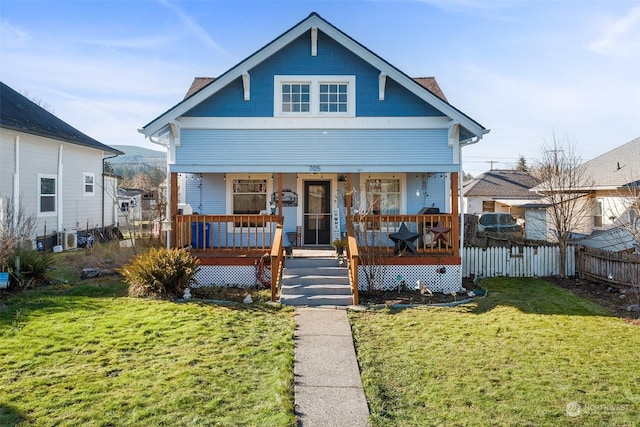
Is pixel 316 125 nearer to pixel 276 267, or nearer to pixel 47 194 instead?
pixel 276 267

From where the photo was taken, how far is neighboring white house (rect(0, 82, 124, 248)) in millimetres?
14547

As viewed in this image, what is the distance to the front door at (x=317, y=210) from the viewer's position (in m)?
13.3

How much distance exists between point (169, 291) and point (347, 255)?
433 cm

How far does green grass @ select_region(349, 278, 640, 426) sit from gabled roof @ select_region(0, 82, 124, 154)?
1462cm

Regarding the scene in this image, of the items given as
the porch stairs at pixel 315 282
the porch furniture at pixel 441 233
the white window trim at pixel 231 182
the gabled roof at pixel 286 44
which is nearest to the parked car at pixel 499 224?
the gabled roof at pixel 286 44

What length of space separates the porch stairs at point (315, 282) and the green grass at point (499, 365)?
1066 millimetres

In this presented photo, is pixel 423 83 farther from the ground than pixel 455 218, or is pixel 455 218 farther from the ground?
pixel 423 83

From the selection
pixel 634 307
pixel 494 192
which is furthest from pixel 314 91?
pixel 494 192

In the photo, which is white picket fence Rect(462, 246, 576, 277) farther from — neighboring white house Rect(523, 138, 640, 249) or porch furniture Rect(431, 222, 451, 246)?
neighboring white house Rect(523, 138, 640, 249)

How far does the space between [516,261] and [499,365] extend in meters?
7.90

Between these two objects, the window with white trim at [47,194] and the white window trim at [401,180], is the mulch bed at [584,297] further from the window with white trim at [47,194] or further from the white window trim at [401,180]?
the window with white trim at [47,194]

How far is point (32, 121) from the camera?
52.5 feet

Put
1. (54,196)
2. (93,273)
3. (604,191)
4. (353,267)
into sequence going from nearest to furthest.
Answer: (353,267) → (93,273) → (54,196) → (604,191)

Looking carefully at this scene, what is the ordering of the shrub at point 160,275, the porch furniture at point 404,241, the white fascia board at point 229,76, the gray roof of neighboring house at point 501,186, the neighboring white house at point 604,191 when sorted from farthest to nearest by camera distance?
the gray roof of neighboring house at point 501,186 → the neighboring white house at point 604,191 → the white fascia board at point 229,76 → the porch furniture at point 404,241 → the shrub at point 160,275
